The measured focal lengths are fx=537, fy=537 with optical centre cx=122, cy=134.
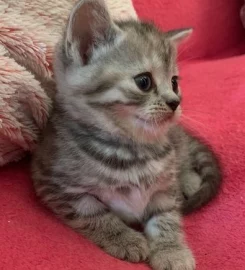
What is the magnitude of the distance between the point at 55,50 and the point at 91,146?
24 cm

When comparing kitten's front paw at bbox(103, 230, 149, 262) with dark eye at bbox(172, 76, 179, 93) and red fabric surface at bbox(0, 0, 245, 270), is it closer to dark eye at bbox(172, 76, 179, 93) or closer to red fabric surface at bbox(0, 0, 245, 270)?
red fabric surface at bbox(0, 0, 245, 270)

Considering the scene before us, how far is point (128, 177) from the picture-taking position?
1.08 m

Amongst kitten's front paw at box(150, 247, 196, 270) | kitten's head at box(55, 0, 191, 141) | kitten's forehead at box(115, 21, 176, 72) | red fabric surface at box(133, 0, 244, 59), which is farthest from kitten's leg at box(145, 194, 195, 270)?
red fabric surface at box(133, 0, 244, 59)

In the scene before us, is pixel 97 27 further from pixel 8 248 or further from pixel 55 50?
pixel 8 248

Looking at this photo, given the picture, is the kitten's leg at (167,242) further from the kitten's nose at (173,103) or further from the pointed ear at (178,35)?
the pointed ear at (178,35)

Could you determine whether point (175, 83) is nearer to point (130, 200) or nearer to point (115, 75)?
point (115, 75)

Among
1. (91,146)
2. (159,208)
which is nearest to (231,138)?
(159,208)

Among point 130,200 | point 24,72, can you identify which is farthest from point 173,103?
point 24,72

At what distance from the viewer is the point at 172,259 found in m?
1.04

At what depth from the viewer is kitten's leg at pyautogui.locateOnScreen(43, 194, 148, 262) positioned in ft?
3.44

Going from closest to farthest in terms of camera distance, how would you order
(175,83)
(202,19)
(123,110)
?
(123,110)
(175,83)
(202,19)

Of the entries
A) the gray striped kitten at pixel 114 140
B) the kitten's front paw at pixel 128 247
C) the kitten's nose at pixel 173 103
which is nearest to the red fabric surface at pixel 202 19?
the gray striped kitten at pixel 114 140

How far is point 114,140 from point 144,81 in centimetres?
14

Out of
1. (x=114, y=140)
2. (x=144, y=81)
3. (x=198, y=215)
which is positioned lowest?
(x=198, y=215)
